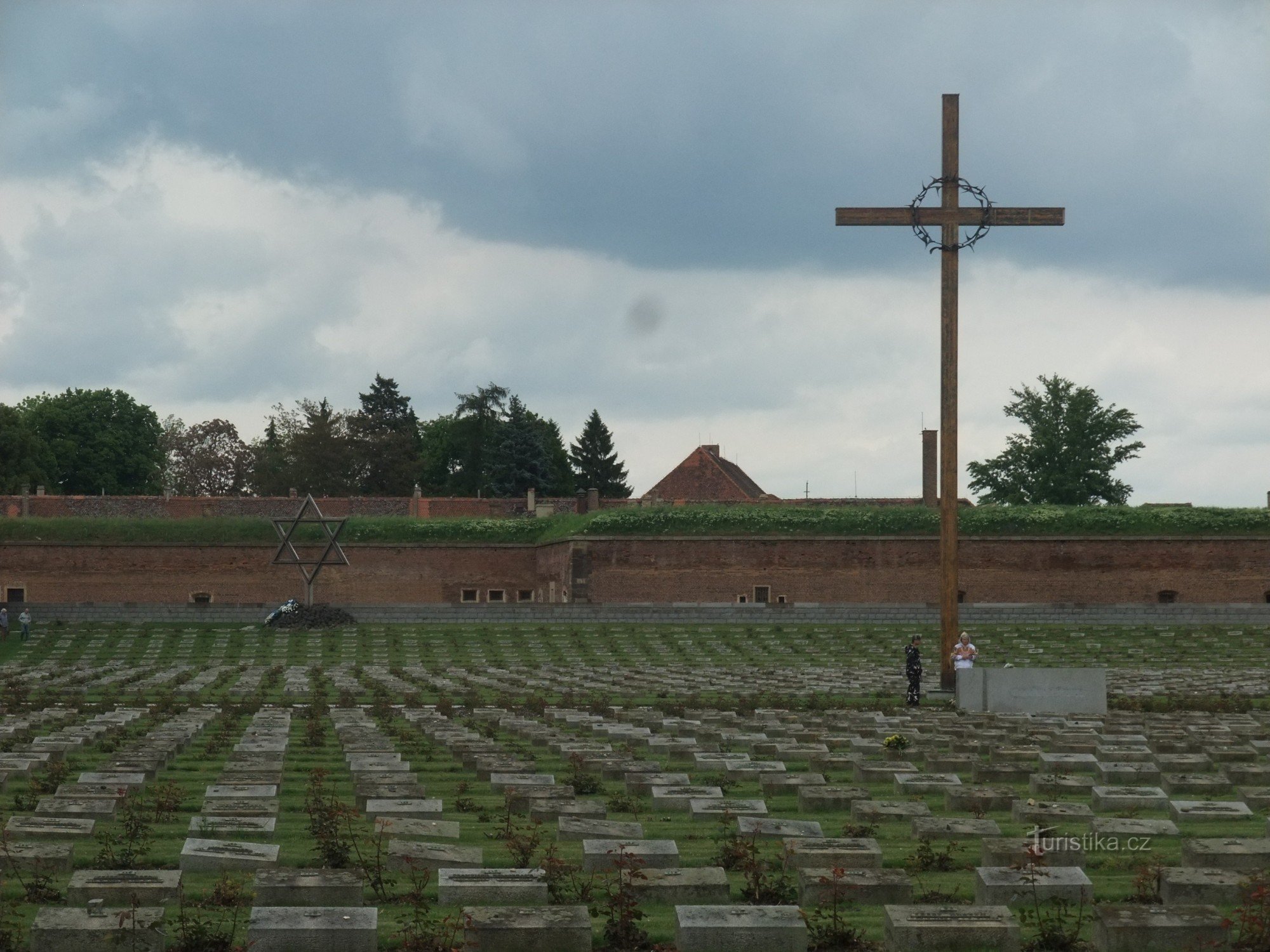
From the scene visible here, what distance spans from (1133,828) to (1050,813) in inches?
21.9

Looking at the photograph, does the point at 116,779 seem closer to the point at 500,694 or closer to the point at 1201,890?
the point at 1201,890

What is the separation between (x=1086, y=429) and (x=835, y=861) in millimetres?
57580

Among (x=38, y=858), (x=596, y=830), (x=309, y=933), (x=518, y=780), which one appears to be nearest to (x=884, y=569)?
(x=518, y=780)

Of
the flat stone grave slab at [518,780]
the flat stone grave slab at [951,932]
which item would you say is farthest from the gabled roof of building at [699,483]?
the flat stone grave slab at [951,932]

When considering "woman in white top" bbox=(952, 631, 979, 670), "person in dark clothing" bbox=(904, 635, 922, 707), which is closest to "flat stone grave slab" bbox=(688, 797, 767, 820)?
"person in dark clothing" bbox=(904, 635, 922, 707)

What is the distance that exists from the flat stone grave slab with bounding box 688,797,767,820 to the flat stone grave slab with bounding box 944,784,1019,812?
1.29 m

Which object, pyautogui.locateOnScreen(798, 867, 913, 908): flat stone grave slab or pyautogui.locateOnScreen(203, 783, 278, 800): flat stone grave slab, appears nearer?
pyautogui.locateOnScreen(798, 867, 913, 908): flat stone grave slab

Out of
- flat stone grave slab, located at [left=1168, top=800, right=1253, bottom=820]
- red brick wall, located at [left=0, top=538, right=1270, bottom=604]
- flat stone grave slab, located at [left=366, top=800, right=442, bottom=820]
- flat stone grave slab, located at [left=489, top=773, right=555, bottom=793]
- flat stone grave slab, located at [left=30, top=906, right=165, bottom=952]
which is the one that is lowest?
flat stone grave slab, located at [left=30, top=906, right=165, bottom=952]

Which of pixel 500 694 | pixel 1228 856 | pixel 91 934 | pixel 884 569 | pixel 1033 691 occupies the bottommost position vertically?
pixel 91 934

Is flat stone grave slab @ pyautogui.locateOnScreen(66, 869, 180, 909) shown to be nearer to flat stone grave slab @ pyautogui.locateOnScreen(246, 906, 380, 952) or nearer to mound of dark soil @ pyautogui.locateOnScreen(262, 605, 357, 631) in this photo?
flat stone grave slab @ pyautogui.locateOnScreen(246, 906, 380, 952)

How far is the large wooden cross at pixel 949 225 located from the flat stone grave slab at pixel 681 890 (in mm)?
15291

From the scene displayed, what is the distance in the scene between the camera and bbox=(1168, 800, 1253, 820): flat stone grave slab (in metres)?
10.3

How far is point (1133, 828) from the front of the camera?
970 cm

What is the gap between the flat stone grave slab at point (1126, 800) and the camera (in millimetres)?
10711
